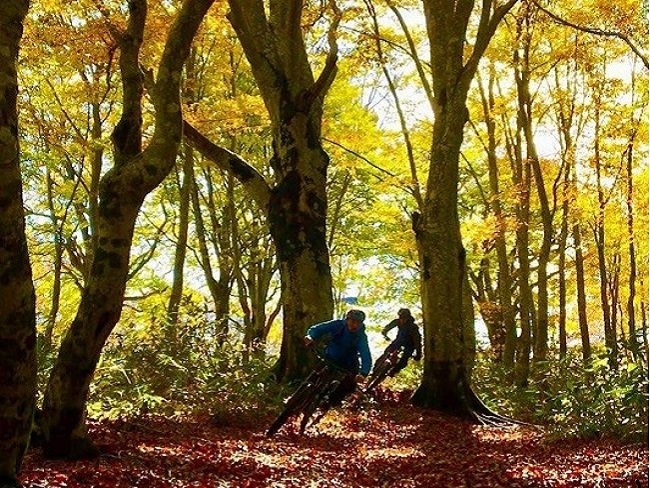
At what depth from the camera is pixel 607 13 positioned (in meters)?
14.1

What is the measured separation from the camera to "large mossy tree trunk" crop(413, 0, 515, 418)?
467 inches

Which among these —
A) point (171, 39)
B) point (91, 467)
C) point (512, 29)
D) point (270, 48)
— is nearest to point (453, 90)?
point (270, 48)

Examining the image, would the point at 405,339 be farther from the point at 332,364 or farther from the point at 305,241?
the point at 332,364

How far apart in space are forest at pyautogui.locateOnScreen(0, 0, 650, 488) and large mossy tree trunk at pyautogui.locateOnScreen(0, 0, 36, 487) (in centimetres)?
1

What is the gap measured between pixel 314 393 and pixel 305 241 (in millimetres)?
3827

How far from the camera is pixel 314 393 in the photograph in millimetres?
8578

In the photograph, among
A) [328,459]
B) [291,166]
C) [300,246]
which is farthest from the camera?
[291,166]

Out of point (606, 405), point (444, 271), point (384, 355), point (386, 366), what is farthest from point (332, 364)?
point (384, 355)

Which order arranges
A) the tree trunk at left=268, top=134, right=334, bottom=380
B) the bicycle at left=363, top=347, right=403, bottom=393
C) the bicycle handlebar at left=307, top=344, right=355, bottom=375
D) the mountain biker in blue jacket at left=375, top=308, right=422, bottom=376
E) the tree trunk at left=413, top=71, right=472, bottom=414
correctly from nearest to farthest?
the bicycle handlebar at left=307, top=344, right=355, bottom=375 < the tree trunk at left=268, top=134, right=334, bottom=380 < the tree trunk at left=413, top=71, right=472, bottom=414 < the mountain biker in blue jacket at left=375, top=308, right=422, bottom=376 < the bicycle at left=363, top=347, right=403, bottom=393

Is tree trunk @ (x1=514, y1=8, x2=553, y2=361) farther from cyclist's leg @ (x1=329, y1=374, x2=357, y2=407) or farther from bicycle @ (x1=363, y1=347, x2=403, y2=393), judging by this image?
cyclist's leg @ (x1=329, y1=374, x2=357, y2=407)

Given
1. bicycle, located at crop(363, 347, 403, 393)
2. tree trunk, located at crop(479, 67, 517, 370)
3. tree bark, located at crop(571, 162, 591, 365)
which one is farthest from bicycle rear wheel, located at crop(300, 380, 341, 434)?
tree bark, located at crop(571, 162, 591, 365)

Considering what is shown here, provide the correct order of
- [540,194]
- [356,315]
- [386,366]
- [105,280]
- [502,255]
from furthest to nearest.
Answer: [502,255], [540,194], [386,366], [356,315], [105,280]

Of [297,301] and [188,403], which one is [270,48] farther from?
[188,403]

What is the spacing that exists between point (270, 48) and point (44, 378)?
23.9 feet
